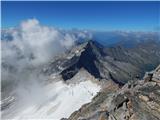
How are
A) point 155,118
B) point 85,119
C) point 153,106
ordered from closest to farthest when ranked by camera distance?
point 155,118 → point 153,106 → point 85,119

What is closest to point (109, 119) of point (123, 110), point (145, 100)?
point (123, 110)

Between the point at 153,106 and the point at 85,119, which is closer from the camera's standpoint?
the point at 153,106

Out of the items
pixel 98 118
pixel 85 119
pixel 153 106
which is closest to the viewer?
pixel 153 106

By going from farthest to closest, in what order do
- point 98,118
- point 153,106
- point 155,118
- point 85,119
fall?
point 85,119 < point 98,118 < point 153,106 < point 155,118

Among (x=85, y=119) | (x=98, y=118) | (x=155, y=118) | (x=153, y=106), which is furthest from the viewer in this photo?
(x=85, y=119)

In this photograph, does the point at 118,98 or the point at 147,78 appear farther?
the point at 147,78

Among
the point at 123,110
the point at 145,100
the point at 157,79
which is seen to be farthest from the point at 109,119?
the point at 157,79

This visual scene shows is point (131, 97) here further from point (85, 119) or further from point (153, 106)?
point (85, 119)

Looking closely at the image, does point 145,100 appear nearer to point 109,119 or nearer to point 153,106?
point 153,106
